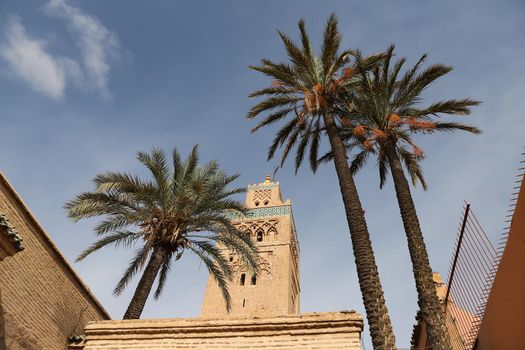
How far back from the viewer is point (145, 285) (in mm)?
11133

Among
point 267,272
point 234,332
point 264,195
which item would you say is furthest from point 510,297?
point 264,195

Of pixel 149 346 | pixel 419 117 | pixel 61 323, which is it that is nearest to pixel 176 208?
pixel 61 323

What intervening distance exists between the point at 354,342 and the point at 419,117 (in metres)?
6.49

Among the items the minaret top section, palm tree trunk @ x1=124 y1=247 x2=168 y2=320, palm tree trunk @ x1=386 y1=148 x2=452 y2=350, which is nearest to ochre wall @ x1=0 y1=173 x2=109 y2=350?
palm tree trunk @ x1=124 y1=247 x2=168 y2=320

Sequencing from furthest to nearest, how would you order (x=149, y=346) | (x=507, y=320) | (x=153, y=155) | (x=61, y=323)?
1. (x=153, y=155)
2. (x=61, y=323)
3. (x=149, y=346)
4. (x=507, y=320)

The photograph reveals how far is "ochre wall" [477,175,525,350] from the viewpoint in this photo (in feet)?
17.8

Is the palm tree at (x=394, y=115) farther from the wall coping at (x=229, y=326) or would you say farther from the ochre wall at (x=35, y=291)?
the ochre wall at (x=35, y=291)

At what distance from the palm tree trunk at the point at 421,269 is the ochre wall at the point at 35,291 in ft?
24.9

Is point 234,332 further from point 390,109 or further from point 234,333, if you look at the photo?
point 390,109

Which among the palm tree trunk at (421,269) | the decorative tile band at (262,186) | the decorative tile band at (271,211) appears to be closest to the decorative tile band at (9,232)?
the palm tree trunk at (421,269)

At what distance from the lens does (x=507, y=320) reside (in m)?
6.41

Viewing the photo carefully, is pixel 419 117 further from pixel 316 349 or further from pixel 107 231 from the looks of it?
pixel 107 231

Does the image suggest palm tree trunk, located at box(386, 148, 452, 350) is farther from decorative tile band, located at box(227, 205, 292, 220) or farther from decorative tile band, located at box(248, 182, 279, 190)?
decorative tile band, located at box(248, 182, 279, 190)

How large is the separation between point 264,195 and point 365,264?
26301mm
